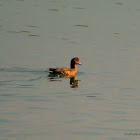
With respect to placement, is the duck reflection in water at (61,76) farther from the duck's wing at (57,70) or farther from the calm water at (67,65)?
the duck's wing at (57,70)

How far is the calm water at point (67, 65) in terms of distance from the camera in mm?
13445

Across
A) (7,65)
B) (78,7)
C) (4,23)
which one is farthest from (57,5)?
(7,65)

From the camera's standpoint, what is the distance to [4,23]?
28.8 m

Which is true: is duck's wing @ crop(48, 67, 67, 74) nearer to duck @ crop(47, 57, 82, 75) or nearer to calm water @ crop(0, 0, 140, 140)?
duck @ crop(47, 57, 82, 75)

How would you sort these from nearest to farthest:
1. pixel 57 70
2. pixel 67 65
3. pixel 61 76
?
pixel 57 70 < pixel 61 76 < pixel 67 65

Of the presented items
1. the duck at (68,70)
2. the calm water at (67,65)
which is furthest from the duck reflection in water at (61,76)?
the duck at (68,70)

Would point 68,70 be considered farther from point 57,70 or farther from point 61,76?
point 57,70

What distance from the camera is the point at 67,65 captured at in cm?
2269

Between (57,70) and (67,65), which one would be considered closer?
(57,70)

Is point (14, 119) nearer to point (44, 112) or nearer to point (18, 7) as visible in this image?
point (44, 112)

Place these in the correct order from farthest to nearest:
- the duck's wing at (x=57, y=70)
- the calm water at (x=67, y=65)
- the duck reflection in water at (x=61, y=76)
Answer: the duck's wing at (x=57, y=70)
the duck reflection in water at (x=61, y=76)
the calm water at (x=67, y=65)

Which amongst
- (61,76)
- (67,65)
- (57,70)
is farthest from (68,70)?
(67,65)

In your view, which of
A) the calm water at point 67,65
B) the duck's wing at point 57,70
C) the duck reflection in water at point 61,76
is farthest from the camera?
the duck's wing at point 57,70

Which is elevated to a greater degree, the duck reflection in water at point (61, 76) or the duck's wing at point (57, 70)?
the duck's wing at point (57, 70)
